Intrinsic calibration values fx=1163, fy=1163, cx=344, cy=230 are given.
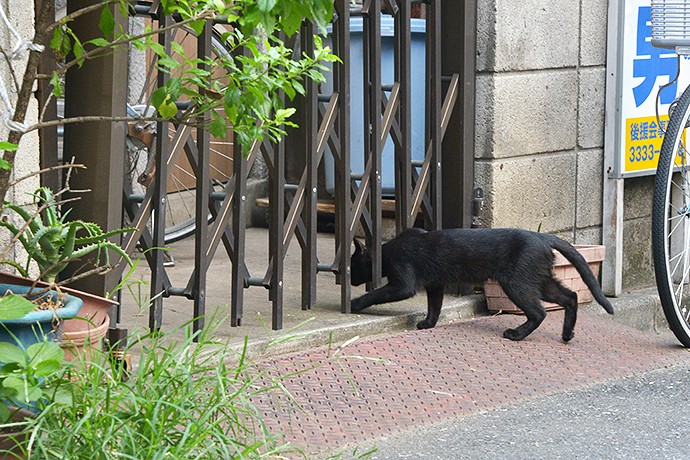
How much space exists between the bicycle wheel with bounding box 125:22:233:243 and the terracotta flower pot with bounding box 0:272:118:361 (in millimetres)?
2391

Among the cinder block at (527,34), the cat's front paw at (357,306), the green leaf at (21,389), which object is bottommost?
the cat's front paw at (357,306)

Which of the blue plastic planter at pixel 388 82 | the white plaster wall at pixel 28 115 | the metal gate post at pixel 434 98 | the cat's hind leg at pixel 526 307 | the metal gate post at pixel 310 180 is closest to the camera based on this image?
the white plaster wall at pixel 28 115

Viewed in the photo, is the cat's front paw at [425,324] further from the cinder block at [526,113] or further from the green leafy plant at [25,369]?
the green leafy plant at [25,369]

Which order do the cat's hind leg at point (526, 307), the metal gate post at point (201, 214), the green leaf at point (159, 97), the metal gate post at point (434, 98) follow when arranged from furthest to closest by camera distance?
the metal gate post at point (434, 98) < the cat's hind leg at point (526, 307) < the metal gate post at point (201, 214) < the green leaf at point (159, 97)

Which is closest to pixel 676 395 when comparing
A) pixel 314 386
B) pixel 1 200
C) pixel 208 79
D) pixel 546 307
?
pixel 546 307

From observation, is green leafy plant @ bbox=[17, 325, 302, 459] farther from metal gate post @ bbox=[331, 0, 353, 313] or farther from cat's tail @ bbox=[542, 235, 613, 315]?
cat's tail @ bbox=[542, 235, 613, 315]

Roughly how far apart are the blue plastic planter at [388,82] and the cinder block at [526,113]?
0.69 meters

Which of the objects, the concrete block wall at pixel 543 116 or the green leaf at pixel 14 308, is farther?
the concrete block wall at pixel 543 116

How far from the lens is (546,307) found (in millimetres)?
5586

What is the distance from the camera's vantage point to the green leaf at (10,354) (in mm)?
2879

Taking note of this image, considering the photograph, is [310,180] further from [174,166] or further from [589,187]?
[589,187]

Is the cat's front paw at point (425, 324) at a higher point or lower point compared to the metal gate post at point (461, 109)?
lower

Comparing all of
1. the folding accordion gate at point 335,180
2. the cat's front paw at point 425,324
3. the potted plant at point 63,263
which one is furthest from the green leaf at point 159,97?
the cat's front paw at point 425,324

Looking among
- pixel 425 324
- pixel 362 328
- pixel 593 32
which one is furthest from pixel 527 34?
pixel 362 328
